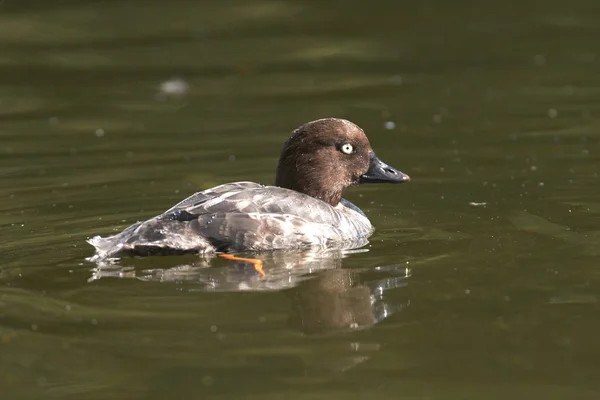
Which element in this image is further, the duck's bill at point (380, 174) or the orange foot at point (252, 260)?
the duck's bill at point (380, 174)

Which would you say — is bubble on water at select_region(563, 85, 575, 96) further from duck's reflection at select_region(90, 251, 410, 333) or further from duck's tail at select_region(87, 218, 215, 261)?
duck's tail at select_region(87, 218, 215, 261)

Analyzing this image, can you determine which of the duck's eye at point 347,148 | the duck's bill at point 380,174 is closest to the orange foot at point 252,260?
the duck's eye at point 347,148

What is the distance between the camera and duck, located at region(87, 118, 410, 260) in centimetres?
841

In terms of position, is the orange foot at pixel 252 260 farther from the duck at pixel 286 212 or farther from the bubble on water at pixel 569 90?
the bubble on water at pixel 569 90

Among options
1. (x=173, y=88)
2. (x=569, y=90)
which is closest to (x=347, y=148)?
(x=569, y=90)

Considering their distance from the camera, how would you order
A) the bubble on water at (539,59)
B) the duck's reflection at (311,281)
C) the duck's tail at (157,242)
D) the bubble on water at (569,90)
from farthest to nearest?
the bubble on water at (539,59) → the bubble on water at (569,90) → the duck's tail at (157,242) → the duck's reflection at (311,281)

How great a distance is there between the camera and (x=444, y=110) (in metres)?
13.7

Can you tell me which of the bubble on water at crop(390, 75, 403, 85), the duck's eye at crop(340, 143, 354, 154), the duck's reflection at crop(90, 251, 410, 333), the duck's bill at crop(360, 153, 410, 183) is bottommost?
the duck's reflection at crop(90, 251, 410, 333)

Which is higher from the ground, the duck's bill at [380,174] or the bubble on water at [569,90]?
the bubble on water at [569,90]

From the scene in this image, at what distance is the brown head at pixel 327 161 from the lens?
9.66 metres

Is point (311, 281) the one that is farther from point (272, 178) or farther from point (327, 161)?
point (272, 178)

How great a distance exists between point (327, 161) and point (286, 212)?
3.33ft

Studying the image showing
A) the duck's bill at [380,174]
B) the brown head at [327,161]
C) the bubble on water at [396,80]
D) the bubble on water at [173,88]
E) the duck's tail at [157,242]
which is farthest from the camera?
the bubble on water at [396,80]

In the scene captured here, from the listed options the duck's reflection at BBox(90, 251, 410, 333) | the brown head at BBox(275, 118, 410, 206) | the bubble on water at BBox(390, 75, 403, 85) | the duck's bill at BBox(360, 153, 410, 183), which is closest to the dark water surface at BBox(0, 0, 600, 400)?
the duck's reflection at BBox(90, 251, 410, 333)
